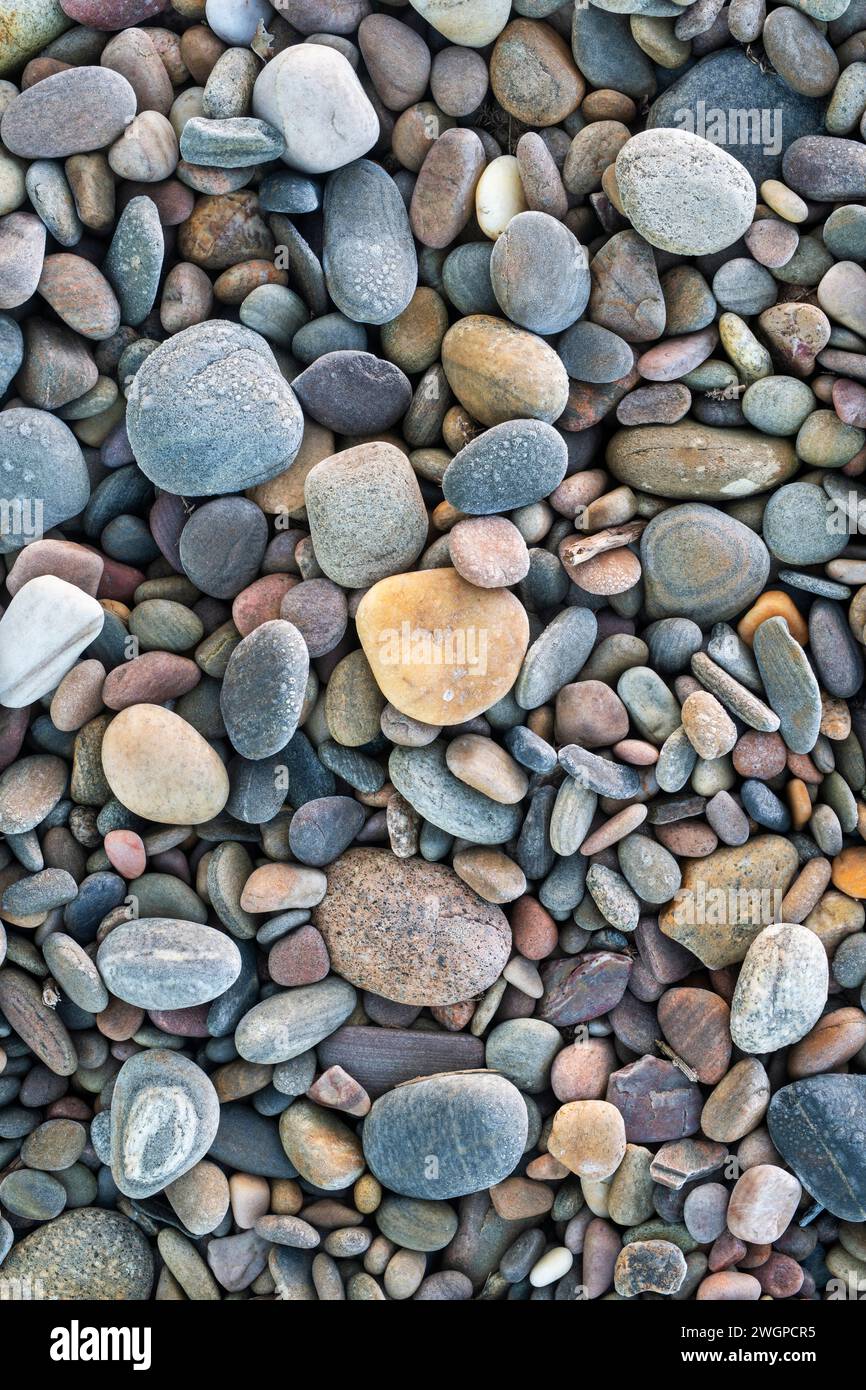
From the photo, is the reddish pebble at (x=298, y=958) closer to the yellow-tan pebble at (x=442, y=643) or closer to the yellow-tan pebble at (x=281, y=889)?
the yellow-tan pebble at (x=281, y=889)

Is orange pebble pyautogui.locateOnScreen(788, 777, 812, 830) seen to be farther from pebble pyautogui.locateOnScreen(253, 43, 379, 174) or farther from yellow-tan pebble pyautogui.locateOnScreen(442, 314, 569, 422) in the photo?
pebble pyautogui.locateOnScreen(253, 43, 379, 174)

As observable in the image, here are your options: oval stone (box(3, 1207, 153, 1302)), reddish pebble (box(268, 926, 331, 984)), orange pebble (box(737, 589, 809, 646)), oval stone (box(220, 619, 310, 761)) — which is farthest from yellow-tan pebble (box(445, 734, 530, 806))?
oval stone (box(3, 1207, 153, 1302))

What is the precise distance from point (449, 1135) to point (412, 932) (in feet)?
1.15

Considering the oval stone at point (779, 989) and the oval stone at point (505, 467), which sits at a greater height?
the oval stone at point (505, 467)

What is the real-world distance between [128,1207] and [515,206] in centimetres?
199

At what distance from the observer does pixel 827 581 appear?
1.87 metres

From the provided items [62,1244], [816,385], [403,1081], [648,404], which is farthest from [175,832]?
[816,385]

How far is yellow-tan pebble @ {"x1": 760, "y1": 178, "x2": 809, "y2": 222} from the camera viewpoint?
182 centimetres

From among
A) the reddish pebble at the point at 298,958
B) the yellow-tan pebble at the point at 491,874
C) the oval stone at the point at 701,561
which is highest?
the oval stone at the point at 701,561

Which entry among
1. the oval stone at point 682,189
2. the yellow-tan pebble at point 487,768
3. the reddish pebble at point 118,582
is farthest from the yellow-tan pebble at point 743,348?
the reddish pebble at point 118,582

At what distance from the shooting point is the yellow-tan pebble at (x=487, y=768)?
180cm

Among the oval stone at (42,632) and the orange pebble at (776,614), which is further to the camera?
the orange pebble at (776,614)

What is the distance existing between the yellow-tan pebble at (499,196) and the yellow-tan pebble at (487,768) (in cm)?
92

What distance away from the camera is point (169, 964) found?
1.78 m
